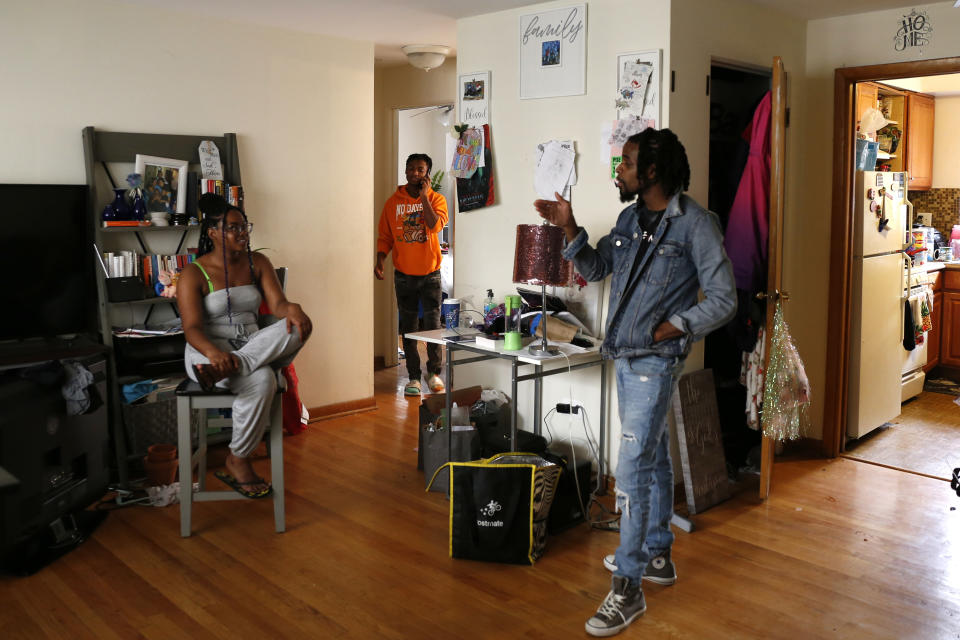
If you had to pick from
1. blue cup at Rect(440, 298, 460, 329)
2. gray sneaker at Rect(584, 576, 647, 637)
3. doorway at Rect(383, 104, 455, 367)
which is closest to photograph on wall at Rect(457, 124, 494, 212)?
blue cup at Rect(440, 298, 460, 329)

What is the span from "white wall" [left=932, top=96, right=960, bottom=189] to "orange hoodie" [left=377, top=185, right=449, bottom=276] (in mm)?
3936

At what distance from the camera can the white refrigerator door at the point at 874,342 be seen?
4492 millimetres

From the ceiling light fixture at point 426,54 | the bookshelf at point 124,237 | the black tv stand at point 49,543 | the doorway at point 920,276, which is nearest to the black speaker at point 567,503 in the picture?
the doorway at point 920,276

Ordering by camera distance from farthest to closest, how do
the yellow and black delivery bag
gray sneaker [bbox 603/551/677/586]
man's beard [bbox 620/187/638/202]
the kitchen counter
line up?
the kitchen counter → the yellow and black delivery bag → gray sneaker [bbox 603/551/677/586] → man's beard [bbox 620/187/638/202]

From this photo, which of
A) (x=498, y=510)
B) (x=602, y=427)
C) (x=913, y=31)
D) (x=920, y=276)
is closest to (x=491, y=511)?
(x=498, y=510)

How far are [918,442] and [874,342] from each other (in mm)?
643

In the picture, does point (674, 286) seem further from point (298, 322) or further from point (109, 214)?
point (109, 214)

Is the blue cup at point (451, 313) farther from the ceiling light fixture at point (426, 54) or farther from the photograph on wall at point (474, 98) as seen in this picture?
the ceiling light fixture at point (426, 54)

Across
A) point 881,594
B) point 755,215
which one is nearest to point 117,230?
point 755,215

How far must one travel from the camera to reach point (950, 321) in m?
6.13

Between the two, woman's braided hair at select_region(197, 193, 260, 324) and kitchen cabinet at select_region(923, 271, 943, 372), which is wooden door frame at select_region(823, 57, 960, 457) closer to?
kitchen cabinet at select_region(923, 271, 943, 372)

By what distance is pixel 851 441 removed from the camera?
15.4 ft

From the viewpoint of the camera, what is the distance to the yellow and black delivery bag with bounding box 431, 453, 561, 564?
10.2ft

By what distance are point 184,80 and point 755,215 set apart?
2.97 metres
